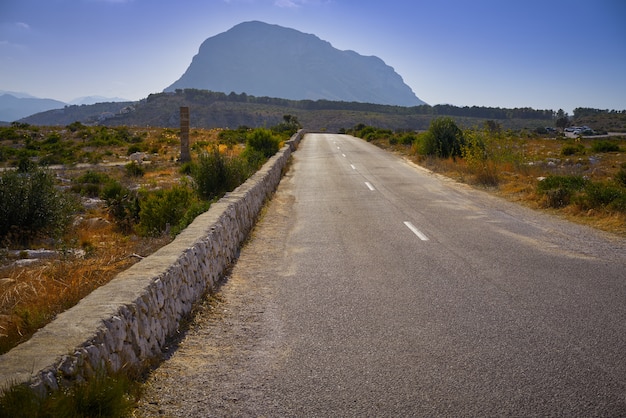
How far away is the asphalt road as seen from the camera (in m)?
4.04

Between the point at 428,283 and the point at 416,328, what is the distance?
5.63 ft

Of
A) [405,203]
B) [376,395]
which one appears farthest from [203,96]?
[376,395]

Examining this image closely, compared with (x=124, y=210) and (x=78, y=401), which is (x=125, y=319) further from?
(x=124, y=210)

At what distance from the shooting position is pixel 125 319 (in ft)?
13.7

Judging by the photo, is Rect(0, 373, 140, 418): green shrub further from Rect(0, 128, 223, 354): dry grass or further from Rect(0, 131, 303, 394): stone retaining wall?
Rect(0, 128, 223, 354): dry grass

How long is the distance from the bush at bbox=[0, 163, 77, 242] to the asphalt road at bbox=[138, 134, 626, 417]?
4692 millimetres

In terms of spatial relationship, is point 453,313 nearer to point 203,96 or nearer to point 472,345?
point 472,345

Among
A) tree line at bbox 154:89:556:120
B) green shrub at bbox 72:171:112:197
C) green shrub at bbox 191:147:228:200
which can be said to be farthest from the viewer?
tree line at bbox 154:89:556:120

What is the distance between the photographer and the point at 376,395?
13.5 ft

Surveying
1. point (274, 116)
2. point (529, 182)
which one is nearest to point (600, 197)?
point (529, 182)

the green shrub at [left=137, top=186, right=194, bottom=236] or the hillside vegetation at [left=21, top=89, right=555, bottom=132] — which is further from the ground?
the hillside vegetation at [left=21, top=89, right=555, bottom=132]

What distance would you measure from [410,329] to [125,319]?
9.20ft

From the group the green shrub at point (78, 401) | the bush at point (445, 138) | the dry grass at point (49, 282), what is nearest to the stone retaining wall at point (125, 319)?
the green shrub at point (78, 401)

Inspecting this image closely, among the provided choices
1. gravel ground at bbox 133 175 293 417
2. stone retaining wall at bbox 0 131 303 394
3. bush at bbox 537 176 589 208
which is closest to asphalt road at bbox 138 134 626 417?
gravel ground at bbox 133 175 293 417
